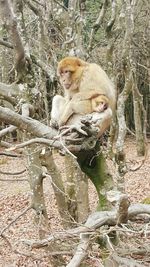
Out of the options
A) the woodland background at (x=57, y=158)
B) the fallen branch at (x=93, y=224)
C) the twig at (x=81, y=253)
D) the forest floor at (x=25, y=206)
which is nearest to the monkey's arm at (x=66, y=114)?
the woodland background at (x=57, y=158)

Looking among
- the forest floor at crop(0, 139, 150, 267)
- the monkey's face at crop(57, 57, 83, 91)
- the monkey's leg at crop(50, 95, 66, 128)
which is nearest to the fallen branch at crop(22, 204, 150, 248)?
the monkey's leg at crop(50, 95, 66, 128)

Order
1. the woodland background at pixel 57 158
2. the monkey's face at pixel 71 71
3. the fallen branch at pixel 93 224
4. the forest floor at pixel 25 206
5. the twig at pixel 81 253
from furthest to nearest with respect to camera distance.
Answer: the forest floor at pixel 25 206 < the monkey's face at pixel 71 71 < the woodland background at pixel 57 158 < the fallen branch at pixel 93 224 < the twig at pixel 81 253

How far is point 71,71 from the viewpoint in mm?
6215

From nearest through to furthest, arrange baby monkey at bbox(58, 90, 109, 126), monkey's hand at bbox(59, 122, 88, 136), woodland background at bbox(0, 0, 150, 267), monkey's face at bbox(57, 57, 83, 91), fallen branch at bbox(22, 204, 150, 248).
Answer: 1. monkey's hand at bbox(59, 122, 88, 136)
2. fallen branch at bbox(22, 204, 150, 248)
3. woodland background at bbox(0, 0, 150, 267)
4. baby monkey at bbox(58, 90, 109, 126)
5. monkey's face at bbox(57, 57, 83, 91)

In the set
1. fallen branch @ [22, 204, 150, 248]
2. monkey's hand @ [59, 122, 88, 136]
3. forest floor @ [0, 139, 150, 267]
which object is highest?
monkey's hand @ [59, 122, 88, 136]

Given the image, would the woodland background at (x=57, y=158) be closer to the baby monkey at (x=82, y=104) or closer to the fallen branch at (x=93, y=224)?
the fallen branch at (x=93, y=224)

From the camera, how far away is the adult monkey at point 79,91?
593 centimetres

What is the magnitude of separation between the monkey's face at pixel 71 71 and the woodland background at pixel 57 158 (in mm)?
467

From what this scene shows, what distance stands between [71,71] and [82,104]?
49cm

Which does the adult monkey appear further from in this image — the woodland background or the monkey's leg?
the woodland background

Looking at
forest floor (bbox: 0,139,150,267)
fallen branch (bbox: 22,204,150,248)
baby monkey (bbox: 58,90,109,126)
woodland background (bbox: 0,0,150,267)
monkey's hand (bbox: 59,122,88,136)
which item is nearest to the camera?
monkey's hand (bbox: 59,122,88,136)

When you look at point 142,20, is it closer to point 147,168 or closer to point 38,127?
point 147,168

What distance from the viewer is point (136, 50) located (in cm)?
1997

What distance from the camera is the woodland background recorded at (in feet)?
16.4
